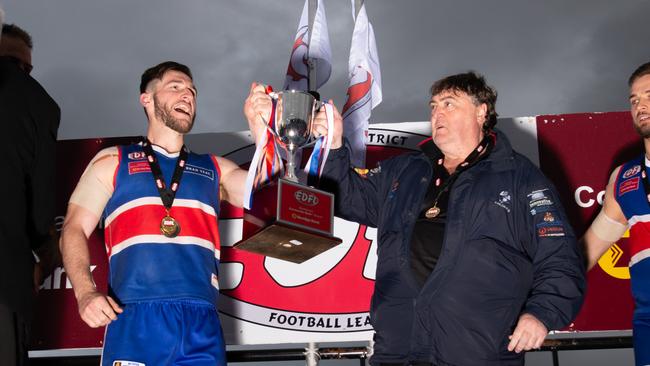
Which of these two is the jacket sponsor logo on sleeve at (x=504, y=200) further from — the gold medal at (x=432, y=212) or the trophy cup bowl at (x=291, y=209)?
the trophy cup bowl at (x=291, y=209)

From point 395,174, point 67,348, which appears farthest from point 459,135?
point 67,348

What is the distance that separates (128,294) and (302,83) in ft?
7.47

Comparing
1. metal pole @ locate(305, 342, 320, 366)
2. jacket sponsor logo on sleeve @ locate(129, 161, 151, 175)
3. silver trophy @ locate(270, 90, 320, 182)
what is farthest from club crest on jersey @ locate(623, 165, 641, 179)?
jacket sponsor logo on sleeve @ locate(129, 161, 151, 175)

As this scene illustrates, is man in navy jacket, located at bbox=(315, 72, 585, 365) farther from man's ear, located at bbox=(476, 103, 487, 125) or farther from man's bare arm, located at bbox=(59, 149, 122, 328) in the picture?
man's bare arm, located at bbox=(59, 149, 122, 328)

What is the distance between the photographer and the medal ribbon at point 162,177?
3793mm

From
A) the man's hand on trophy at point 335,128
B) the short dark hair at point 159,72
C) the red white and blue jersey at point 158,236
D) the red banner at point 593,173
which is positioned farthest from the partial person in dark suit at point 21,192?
the red banner at point 593,173

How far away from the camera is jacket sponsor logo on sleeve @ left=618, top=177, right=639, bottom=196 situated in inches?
170

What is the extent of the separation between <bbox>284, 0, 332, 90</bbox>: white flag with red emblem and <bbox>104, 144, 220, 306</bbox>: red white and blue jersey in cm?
168

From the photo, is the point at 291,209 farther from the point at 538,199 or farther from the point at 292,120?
the point at 538,199

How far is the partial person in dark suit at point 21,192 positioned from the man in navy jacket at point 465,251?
111 cm

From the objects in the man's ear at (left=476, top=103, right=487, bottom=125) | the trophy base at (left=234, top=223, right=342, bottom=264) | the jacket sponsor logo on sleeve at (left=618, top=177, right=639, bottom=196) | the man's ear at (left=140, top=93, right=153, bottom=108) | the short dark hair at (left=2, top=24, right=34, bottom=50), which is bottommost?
the trophy base at (left=234, top=223, right=342, bottom=264)

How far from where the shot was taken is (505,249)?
322cm

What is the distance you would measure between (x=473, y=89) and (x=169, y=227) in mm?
1452

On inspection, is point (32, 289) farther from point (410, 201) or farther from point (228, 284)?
point (228, 284)
